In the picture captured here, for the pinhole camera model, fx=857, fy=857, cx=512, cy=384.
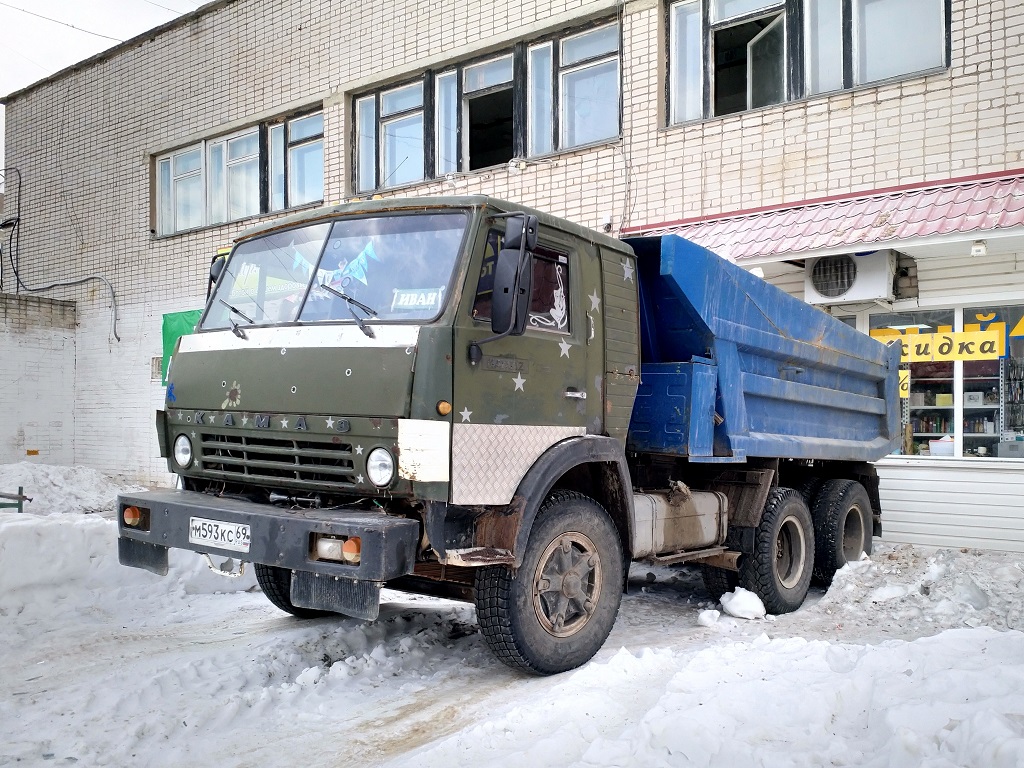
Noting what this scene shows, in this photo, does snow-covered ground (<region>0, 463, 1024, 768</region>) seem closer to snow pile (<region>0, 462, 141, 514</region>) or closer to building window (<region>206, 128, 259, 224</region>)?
snow pile (<region>0, 462, 141, 514</region>)

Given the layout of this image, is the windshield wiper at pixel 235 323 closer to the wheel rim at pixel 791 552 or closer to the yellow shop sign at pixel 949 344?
the wheel rim at pixel 791 552

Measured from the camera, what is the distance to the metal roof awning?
7.23 meters

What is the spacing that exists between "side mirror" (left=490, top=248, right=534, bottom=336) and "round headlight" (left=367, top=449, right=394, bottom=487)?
2.52 feet

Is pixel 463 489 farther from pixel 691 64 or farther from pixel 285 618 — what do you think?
pixel 691 64

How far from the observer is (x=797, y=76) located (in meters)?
9.03

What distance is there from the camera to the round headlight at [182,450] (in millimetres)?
4688

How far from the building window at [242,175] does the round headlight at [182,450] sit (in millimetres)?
9219

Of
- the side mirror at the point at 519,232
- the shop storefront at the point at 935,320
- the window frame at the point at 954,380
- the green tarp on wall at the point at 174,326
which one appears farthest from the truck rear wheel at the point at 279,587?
the green tarp on wall at the point at 174,326

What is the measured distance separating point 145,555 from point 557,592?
2.20 m

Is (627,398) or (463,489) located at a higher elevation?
(627,398)

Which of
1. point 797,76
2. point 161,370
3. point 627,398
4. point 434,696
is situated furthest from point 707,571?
point 161,370

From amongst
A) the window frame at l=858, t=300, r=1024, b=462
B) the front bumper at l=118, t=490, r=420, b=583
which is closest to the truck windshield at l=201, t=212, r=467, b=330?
the front bumper at l=118, t=490, r=420, b=583

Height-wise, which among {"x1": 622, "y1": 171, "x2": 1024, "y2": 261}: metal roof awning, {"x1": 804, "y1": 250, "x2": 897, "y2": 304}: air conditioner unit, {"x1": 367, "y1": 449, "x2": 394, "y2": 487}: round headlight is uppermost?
{"x1": 622, "y1": 171, "x2": 1024, "y2": 261}: metal roof awning

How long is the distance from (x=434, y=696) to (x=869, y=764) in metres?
2.10
